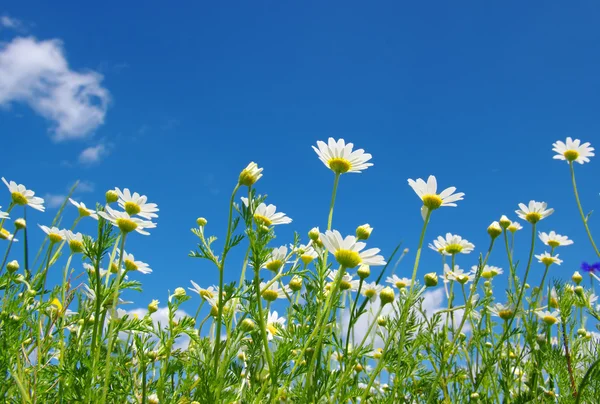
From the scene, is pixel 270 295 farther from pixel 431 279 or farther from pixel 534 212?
pixel 534 212

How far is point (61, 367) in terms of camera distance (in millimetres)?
1691

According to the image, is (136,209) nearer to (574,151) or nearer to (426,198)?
(426,198)

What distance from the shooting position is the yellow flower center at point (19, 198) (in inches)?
115

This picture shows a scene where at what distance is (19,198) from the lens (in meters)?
2.94

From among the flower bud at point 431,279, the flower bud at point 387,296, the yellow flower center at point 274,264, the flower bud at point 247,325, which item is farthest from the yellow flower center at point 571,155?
the flower bud at point 247,325

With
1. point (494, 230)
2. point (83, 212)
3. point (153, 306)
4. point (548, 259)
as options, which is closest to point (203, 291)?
point (153, 306)

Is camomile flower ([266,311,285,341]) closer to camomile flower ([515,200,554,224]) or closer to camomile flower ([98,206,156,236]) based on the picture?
camomile flower ([98,206,156,236])

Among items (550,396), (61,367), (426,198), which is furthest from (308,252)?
(550,396)

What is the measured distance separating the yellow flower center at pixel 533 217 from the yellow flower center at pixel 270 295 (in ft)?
5.64

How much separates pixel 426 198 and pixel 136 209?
113cm

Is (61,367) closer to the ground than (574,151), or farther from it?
closer to the ground

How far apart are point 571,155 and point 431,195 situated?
1.98m

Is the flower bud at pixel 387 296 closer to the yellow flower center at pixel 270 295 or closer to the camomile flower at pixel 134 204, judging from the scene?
the yellow flower center at pixel 270 295

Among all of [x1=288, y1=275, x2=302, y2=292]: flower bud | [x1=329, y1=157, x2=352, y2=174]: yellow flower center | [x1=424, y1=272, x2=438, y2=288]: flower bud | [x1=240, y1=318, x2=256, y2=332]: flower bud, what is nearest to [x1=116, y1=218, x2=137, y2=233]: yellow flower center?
[x1=240, y1=318, x2=256, y2=332]: flower bud
